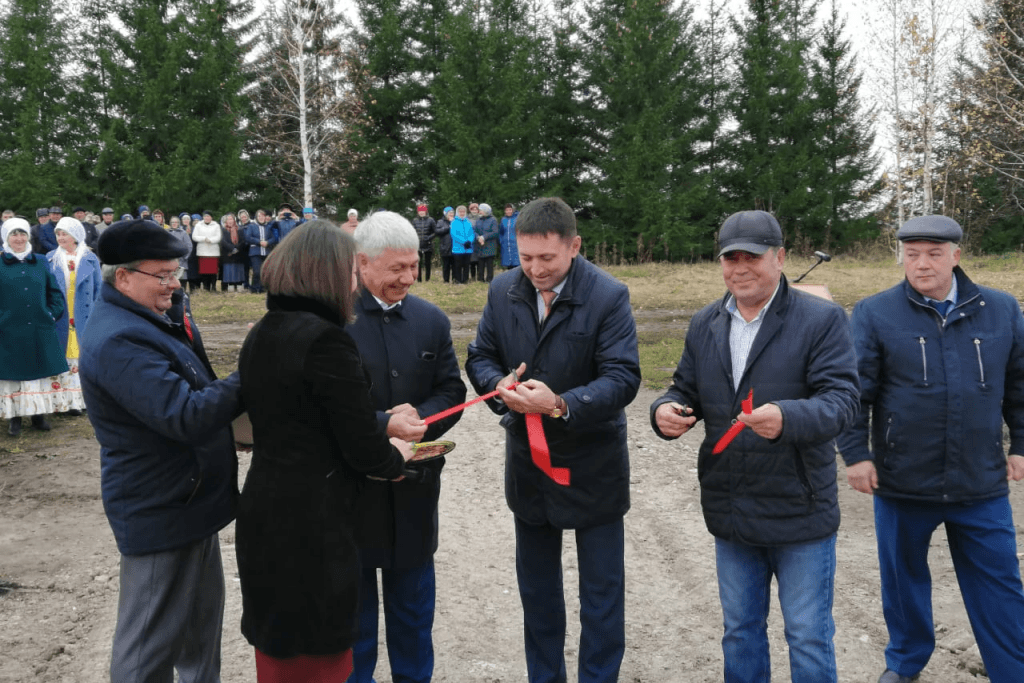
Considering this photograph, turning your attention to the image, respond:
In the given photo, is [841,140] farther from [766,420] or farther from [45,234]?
[766,420]

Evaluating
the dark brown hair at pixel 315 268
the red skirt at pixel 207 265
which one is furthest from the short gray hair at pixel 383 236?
the red skirt at pixel 207 265

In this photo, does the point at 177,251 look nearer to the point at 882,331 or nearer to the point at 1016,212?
the point at 882,331

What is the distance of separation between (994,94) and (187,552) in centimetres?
3107

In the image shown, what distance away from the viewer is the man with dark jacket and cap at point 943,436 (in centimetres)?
362

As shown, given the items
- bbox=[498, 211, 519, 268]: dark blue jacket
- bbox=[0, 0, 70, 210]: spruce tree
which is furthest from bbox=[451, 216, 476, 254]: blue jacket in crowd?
bbox=[0, 0, 70, 210]: spruce tree

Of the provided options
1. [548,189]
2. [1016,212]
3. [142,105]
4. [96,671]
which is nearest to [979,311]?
[96,671]

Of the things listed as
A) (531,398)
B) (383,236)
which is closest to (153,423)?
(383,236)

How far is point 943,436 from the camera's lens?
3.65m

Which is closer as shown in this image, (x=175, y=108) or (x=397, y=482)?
(x=397, y=482)

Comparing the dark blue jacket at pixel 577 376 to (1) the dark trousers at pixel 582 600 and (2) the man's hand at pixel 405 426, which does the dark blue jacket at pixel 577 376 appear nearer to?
(1) the dark trousers at pixel 582 600

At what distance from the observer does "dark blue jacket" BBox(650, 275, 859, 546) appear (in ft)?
10.4

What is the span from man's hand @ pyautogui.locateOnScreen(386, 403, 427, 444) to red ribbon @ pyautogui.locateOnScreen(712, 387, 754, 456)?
3.88 ft

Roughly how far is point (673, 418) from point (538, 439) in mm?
573

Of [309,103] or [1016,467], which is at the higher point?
[309,103]
